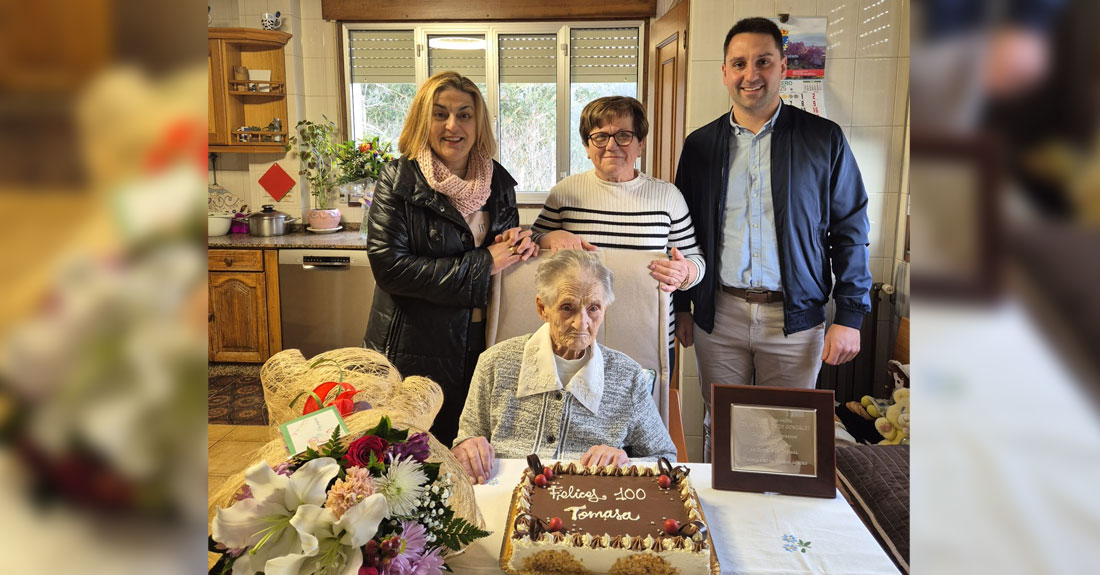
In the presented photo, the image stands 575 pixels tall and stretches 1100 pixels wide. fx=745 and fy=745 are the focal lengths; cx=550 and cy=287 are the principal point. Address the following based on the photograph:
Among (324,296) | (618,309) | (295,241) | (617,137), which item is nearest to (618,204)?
(617,137)

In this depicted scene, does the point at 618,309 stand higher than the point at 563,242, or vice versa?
the point at 563,242

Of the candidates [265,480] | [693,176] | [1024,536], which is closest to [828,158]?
[693,176]

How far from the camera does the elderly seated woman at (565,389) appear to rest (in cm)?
180

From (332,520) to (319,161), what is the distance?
14.0 ft

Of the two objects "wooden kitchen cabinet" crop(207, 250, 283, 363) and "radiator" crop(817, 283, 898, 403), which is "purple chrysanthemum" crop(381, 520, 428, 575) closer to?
"radiator" crop(817, 283, 898, 403)

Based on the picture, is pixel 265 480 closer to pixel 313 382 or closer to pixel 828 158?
pixel 313 382

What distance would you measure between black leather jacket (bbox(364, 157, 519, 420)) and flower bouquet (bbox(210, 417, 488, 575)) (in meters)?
1.13

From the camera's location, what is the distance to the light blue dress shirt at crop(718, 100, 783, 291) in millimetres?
2393

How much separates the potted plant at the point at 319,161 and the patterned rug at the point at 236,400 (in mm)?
1041

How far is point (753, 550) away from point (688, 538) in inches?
6.7

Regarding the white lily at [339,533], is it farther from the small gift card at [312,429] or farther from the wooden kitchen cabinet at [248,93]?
the wooden kitchen cabinet at [248,93]

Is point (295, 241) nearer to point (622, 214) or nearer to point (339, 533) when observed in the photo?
point (622, 214)

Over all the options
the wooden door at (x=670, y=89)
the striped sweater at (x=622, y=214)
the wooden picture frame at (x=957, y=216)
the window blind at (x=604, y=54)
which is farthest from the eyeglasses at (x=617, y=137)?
the window blind at (x=604, y=54)

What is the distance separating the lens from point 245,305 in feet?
14.3
